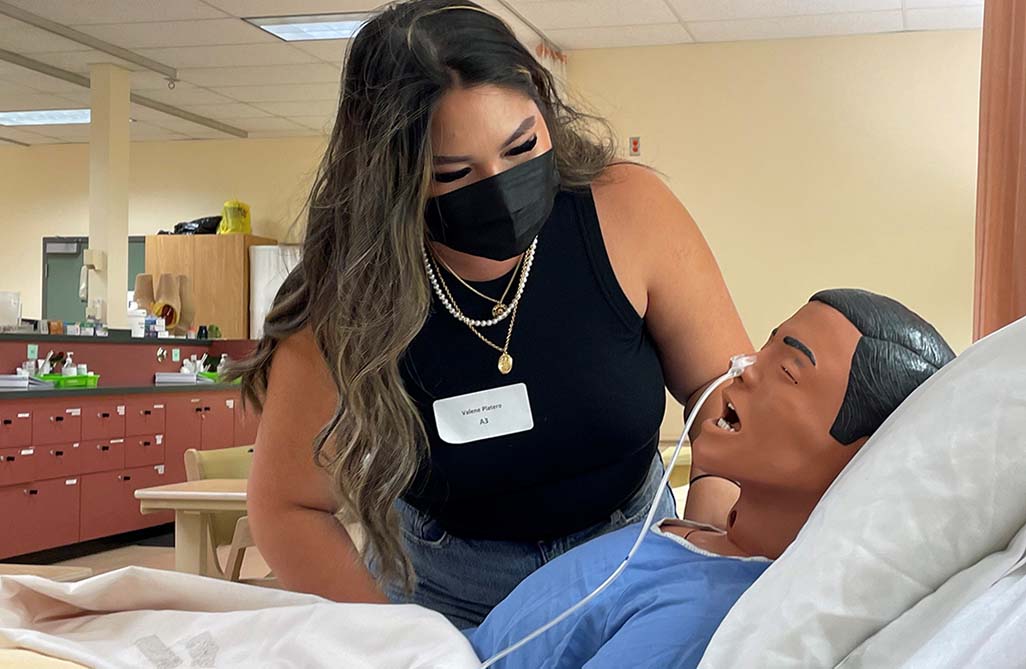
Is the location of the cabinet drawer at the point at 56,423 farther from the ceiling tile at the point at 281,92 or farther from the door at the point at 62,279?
the door at the point at 62,279

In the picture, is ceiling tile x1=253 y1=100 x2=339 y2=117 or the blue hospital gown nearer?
the blue hospital gown

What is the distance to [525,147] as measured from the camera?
138 cm

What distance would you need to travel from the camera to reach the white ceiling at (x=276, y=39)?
692cm

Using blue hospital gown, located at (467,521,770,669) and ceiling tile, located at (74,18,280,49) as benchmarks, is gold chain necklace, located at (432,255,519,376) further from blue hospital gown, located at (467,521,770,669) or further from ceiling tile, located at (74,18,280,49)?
ceiling tile, located at (74,18,280,49)

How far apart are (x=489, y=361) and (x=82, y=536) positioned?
226 inches

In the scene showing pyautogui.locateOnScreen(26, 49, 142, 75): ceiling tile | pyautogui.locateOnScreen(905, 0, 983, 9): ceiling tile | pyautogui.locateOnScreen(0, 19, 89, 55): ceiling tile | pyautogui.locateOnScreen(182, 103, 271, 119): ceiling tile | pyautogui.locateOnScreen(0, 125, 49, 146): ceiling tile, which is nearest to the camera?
pyautogui.locateOnScreen(905, 0, 983, 9): ceiling tile

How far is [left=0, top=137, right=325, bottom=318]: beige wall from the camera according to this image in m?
10.9

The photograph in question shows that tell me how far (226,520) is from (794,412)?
305 cm

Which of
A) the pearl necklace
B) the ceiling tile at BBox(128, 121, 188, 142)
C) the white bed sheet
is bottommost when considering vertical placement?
the white bed sheet

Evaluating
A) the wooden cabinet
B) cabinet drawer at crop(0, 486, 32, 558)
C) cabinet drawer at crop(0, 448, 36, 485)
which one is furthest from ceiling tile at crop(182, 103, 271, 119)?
cabinet drawer at crop(0, 486, 32, 558)

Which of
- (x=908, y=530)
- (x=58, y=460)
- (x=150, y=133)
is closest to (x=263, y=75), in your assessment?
(x=150, y=133)

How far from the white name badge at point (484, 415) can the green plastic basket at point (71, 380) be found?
562cm

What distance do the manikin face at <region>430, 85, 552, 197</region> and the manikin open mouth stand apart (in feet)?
1.33

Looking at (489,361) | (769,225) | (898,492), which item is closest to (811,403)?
(898,492)
